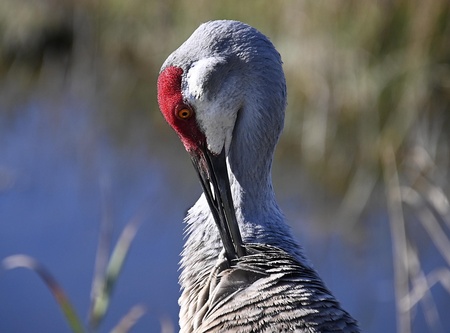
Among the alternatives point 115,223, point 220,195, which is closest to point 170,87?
point 220,195

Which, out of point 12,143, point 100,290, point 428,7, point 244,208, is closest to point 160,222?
point 12,143

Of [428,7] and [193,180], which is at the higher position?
[428,7]

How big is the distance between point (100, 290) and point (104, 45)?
22.4 ft

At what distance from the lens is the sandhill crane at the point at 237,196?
10.4 ft

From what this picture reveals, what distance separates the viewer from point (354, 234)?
751cm

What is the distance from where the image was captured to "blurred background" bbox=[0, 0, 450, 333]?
6.86 metres

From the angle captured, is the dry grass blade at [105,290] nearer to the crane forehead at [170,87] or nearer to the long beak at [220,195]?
the long beak at [220,195]

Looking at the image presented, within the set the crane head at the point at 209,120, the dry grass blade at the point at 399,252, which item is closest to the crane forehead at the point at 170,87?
the crane head at the point at 209,120

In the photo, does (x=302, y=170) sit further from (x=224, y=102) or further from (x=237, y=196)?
(x=224, y=102)

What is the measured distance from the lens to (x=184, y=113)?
3240mm

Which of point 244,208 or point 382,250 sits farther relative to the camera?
point 382,250

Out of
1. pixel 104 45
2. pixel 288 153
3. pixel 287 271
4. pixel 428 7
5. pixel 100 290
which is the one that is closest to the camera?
pixel 287 271

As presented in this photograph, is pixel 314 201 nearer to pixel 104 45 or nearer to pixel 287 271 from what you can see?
pixel 104 45

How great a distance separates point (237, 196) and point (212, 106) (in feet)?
1.19
